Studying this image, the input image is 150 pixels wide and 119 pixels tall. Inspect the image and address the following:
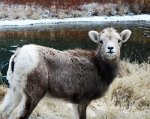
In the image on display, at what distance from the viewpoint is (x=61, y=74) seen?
7137mm

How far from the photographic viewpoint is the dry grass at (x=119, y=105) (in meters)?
8.57

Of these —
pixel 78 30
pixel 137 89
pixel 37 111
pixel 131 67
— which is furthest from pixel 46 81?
pixel 78 30

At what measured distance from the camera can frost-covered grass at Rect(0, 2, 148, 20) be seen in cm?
2976

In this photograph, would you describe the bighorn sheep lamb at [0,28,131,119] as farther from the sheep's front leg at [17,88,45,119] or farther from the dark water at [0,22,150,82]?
the dark water at [0,22,150,82]

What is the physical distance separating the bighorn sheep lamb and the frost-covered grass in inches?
873

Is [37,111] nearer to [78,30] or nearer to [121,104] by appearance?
[121,104]

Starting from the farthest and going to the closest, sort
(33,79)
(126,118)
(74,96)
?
(126,118) < (74,96) < (33,79)

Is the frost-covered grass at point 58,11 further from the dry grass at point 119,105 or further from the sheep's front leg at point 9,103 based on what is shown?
the sheep's front leg at point 9,103

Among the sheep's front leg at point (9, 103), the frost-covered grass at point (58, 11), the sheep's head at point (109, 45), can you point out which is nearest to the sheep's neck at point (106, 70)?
the sheep's head at point (109, 45)

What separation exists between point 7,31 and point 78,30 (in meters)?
3.54

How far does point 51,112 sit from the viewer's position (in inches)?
348

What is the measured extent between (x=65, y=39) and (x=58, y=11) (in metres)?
10.1

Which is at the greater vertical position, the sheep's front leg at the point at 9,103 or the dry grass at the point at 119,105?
the sheep's front leg at the point at 9,103

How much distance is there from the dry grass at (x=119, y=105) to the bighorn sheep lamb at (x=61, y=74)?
0.37 meters
